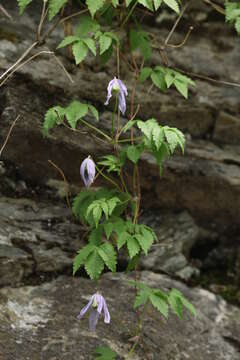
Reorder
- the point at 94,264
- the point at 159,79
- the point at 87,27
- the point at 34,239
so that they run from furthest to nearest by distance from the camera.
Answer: the point at 34,239, the point at 159,79, the point at 87,27, the point at 94,264

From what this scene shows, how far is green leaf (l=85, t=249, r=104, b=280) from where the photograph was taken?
189 cm

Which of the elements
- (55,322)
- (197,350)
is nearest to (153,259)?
(197,350)

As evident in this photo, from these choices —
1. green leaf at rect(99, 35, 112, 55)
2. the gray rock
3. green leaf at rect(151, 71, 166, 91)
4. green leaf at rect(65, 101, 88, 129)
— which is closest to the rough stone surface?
the gray rock

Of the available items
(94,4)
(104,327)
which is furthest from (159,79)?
(104,327)

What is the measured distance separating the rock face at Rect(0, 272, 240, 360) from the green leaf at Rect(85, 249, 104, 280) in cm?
36

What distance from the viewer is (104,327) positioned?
221cm

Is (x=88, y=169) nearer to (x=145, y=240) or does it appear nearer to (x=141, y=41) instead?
(x=145, y=240)

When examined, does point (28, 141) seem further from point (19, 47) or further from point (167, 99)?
point (167, 99)

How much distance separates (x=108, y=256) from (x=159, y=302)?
28 centimetres

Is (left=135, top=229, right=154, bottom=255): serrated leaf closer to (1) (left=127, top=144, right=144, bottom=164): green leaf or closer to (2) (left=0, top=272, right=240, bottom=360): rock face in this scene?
(1) (left=127, top=144, right=144, bottom=164): green leaf

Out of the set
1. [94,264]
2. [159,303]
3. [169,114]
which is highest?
[169,114]

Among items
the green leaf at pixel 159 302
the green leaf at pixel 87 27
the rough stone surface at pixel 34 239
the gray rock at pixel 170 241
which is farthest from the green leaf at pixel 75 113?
the gray rock at pixel 170 241

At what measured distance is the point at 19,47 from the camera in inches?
106

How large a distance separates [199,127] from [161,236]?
26.9 inches
